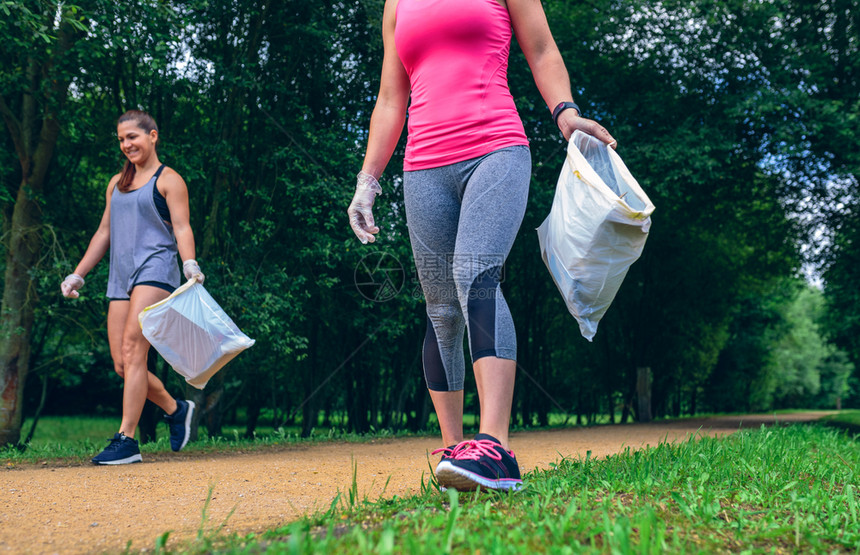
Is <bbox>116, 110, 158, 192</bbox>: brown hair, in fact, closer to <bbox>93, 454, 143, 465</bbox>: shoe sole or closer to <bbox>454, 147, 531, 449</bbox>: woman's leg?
<bbox>93, 454, 143, 465</bbox>: shoe sole

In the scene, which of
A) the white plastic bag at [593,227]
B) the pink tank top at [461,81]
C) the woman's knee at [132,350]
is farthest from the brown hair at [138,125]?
the white plastic bag at [593,227]

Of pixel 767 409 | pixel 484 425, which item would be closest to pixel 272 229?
pixel 484 425

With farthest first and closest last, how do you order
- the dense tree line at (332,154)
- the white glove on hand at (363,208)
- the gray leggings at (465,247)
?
1. the dense tree line at (332,154)
2. the white glove on hand at (363,208)
3. the gray leggings at (465,247)

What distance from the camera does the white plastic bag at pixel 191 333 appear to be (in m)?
4.12

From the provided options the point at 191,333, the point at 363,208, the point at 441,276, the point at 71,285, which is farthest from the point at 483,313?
the point at 71,285

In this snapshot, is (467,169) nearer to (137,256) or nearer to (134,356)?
(137,256)

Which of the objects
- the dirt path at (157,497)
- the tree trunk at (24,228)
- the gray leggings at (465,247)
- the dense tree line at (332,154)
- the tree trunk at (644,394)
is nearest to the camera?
the dirt path at (157,497)

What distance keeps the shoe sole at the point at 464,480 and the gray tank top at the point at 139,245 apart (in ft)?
9.60

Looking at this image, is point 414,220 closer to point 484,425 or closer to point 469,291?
point 469,291

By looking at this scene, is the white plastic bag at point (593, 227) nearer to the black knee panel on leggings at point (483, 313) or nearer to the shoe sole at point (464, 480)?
the black knee panel on leggings at point (483, 313)

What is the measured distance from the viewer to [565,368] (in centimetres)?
2153

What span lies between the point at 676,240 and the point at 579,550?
53.7 feet

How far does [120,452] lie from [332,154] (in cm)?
483

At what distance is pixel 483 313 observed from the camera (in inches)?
97.9
